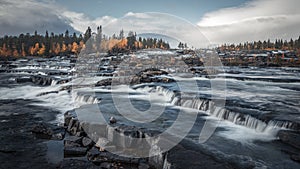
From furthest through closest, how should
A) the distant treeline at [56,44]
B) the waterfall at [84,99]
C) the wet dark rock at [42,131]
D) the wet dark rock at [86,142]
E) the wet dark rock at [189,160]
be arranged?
the distant treeline at [56,44] → the waterfall at [84,99] → the wet dark rock at [42,131] → the wet dark rock at [86,142] → the wet dark rock at [189,160]

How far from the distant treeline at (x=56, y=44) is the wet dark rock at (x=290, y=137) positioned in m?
103

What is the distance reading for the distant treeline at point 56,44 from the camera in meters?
106

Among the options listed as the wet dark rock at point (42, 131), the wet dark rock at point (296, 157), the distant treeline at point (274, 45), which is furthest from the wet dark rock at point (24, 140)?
the distant treeline at point (274, 45)

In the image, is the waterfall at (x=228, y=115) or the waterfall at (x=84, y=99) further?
the waterfall at (x=84, y=99)

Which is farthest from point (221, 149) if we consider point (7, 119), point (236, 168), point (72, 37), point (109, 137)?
point (72, 37)

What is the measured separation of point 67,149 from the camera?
8516 millimetres

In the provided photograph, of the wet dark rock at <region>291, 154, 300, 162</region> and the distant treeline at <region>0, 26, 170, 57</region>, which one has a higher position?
the distant treeline at <region>0, 26, 170, 57</region>

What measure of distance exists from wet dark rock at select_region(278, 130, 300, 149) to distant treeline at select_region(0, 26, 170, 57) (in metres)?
103

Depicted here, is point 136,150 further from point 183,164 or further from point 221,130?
point 221,130

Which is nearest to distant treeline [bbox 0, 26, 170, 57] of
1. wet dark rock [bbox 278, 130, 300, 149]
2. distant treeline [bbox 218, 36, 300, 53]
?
distant treeline [bbox 218, 36, 300, 53]

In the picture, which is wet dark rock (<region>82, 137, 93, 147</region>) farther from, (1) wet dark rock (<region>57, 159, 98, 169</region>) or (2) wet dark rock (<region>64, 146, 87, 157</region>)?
(1) wet dark rock (<region>57, 159, 98, 169</region>)

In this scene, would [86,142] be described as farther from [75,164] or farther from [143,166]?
[143,166]

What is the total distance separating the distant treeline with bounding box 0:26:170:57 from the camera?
10575 centimetres

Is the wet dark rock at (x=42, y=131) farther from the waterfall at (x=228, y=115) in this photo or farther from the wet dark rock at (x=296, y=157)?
the wet dark rock at (x=296, y=157)
